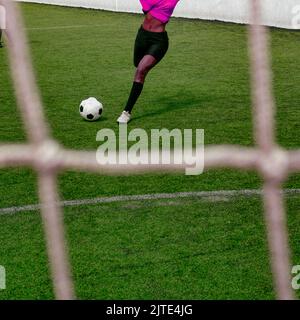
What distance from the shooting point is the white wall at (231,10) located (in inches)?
467

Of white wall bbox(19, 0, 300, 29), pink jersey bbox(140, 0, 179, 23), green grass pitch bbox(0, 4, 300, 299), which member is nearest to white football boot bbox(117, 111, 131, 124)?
green grass pitch bbox(0, 4, 300, 299)

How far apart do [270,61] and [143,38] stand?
3.61m

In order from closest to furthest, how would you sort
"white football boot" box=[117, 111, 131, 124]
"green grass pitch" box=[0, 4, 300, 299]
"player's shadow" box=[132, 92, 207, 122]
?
"green grass pitch" box=[0, 4, 300, 299]
"white football boot" box=[117, 111, 131, 124]
"player's shadow" box=[132, 92, 207, 122]

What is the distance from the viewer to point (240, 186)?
4.70 metres

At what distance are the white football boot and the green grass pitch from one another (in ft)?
0.33

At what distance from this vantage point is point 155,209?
424cm

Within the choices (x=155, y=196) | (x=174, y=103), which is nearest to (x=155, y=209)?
(x=155, y=196)

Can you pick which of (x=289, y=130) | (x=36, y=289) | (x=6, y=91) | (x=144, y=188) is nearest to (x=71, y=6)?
(x=6, y=91)

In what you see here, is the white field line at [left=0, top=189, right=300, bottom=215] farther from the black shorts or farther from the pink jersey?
the pink jersey

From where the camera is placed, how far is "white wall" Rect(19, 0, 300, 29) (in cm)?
1185

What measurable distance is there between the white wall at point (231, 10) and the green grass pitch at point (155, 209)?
2941 millimetres

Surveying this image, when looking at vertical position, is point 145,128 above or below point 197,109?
below
